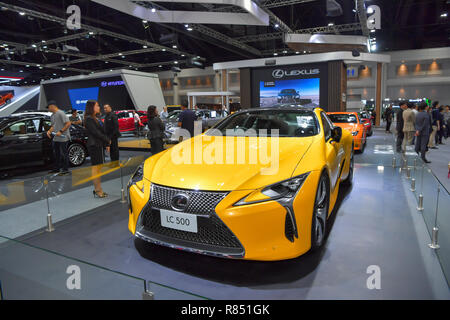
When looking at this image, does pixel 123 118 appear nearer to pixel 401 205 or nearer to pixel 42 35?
pixel 42 35

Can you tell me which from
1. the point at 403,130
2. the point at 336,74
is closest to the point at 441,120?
the point at 403,130

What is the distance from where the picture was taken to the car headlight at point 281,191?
6.90 ft

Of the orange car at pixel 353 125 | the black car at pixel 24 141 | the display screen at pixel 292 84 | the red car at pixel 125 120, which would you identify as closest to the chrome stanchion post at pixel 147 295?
the black car at pixel 24 141

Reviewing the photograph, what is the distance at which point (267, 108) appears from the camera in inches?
150

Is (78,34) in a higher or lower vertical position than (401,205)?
higher

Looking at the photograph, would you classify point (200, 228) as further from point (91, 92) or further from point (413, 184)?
point (91, 92)

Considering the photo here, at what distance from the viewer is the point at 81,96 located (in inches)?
800

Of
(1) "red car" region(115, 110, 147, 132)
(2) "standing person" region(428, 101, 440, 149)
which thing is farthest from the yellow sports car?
(1) "red car" region(115, 110, 147, 132)

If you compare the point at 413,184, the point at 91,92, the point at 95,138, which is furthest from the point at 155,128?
the point at 91,92

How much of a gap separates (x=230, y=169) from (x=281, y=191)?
45cm

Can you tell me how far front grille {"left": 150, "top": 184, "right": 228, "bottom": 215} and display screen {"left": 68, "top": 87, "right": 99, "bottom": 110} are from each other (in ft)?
62.6

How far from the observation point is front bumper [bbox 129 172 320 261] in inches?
81.1

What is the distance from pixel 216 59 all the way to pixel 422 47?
16849 mm

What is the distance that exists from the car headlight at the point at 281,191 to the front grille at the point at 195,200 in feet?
0.54
